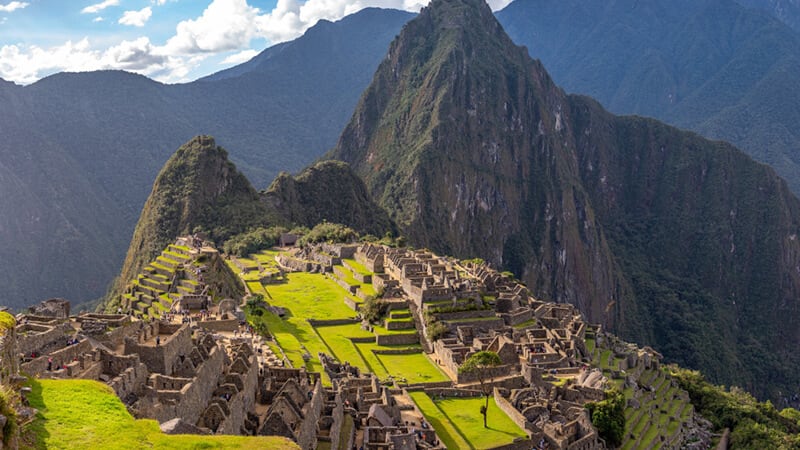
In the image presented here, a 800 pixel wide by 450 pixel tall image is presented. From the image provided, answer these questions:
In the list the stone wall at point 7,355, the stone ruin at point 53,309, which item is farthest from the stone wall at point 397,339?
the stone wall at point 7,355

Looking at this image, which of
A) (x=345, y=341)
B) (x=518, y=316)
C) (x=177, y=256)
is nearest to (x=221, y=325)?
(x=345, y=341)

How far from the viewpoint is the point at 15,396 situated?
1198cm

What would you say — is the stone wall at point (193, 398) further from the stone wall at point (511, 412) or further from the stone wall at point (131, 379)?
the stone wall at point (511, 412)

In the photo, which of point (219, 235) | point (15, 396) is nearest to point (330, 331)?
point (15, 396)

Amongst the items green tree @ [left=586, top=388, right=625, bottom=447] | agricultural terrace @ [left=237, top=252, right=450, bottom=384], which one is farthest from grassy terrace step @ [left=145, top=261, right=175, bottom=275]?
green tree @ [left=586, top=388, right=625, bottom=447]

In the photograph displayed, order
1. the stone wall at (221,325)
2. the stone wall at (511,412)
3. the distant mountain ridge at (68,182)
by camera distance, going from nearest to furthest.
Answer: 1. the stone wall at (511,412)
2. the stone wall at (221,325)
3. the distant mountain ridge at (68,182)

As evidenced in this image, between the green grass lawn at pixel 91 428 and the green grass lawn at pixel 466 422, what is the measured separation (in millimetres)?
21271

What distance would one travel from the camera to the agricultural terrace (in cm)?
4288

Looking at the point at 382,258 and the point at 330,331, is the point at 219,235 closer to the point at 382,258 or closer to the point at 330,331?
the point at 382,258

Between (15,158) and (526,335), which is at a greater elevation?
(15,158)

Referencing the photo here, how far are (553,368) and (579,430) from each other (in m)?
7.50

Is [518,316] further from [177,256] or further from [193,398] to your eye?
[193,398]

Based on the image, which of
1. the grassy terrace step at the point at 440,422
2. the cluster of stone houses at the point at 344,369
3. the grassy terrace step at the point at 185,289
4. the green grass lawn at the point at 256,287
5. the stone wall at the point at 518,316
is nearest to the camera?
the cluster of stone houses at the point at 344,369

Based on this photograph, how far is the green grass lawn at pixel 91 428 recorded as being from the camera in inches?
462
